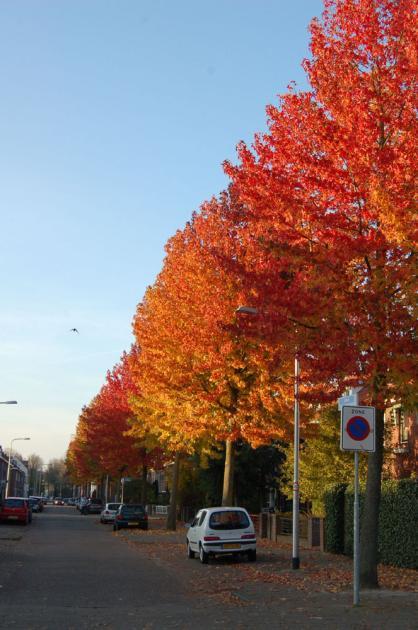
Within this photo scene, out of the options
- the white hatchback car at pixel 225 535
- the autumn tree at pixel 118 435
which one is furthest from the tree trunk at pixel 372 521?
the autumn tree at pixel 118 435

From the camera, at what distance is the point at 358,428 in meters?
12.3

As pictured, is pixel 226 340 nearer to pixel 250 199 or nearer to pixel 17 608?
pixel 250 199

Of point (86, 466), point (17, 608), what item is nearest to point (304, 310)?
→ point (17, 608)

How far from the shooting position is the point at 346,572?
1775 centimetres

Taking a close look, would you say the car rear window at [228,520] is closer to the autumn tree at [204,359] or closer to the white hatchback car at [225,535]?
the white hatchback car at [225,535]

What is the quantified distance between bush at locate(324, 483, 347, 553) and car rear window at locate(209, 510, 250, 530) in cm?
396

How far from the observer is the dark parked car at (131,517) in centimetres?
3975

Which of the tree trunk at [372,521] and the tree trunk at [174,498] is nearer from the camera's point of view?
the tree trunk at [372,521]

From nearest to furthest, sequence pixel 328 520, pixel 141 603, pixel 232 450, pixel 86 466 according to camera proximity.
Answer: pixel 141 603 < pixel 328 520 < pixel 232 450 < pixel 86 466

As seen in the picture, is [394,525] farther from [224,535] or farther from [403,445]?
[403,445]

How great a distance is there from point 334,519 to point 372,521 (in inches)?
377

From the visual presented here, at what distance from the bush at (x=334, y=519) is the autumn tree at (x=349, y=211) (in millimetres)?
9189

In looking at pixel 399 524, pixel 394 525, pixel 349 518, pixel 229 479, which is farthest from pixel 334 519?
pixel 229 479

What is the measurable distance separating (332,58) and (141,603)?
438 inches
